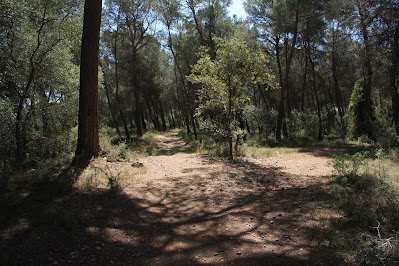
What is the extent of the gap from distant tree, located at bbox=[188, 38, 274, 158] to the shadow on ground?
5.38 meters

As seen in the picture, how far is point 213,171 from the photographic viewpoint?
26.8ft

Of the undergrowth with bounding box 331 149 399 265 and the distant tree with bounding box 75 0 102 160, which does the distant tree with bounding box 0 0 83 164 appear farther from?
the undergrowth with bounding box 331 149 399 265

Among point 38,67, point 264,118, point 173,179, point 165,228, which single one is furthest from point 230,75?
point 264,118

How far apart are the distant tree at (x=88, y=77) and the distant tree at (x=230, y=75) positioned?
4286 millimetres

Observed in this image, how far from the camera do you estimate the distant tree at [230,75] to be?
30.9 feet

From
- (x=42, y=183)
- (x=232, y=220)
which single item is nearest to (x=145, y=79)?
(x=42, y=183)

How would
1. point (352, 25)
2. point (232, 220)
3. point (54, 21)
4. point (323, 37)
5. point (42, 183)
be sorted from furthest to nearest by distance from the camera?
point (323, 37) → point (352, 25) → point (54, 21) → point (42, 183) → point (232, 220)

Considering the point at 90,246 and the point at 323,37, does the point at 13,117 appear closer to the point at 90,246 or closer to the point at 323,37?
the point at 90,246

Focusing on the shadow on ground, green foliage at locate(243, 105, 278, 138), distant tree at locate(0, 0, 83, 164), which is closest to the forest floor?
the shadow on ground

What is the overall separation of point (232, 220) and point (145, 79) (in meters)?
23.1

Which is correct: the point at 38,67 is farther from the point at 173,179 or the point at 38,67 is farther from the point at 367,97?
the point at 367,97

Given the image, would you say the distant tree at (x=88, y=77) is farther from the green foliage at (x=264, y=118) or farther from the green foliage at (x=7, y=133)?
the green foliage at (x=264, y=118)

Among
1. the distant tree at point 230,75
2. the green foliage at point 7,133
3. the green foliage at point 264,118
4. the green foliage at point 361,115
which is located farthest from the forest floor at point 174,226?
the green foliage at point 264,118

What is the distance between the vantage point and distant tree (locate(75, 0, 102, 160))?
7.17 meters
